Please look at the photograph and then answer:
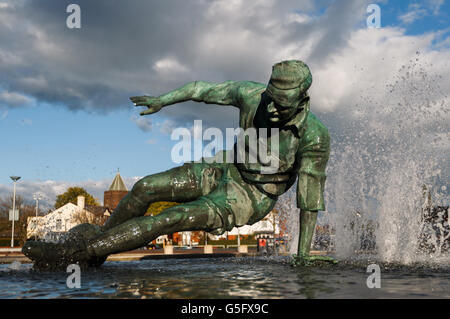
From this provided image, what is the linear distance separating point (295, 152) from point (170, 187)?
1.08 m

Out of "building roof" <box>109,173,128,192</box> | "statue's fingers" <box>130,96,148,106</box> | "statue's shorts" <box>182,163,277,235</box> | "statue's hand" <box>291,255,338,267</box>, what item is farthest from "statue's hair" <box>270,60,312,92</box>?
"building roof" <box>109,173,128,192</box>

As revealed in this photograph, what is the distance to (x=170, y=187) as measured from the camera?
11.9 ft

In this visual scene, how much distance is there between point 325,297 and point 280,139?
1.76 metres

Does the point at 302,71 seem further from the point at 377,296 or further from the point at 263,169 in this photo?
the point at 377,296

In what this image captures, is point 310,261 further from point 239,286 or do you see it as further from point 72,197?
point 72,197

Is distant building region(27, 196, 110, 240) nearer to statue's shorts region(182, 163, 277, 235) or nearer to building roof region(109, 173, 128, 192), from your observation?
statue's shorts region(182, 163, 277, 235)

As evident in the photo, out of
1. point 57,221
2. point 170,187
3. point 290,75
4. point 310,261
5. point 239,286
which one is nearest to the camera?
point 239,286

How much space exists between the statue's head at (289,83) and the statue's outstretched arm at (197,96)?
0.62 m

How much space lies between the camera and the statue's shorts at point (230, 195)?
3566 millimetres

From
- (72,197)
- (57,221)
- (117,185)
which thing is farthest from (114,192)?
(57,221)

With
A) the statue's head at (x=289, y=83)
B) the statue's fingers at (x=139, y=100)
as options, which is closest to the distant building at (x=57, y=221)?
the statue's fingers at (x=139, y=100)

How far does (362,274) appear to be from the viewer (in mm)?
2945

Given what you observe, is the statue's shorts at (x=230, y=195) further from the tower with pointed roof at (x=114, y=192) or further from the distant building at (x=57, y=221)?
the tower with pointed roof at (x=114, y=192)

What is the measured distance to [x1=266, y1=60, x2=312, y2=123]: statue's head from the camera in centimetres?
299
